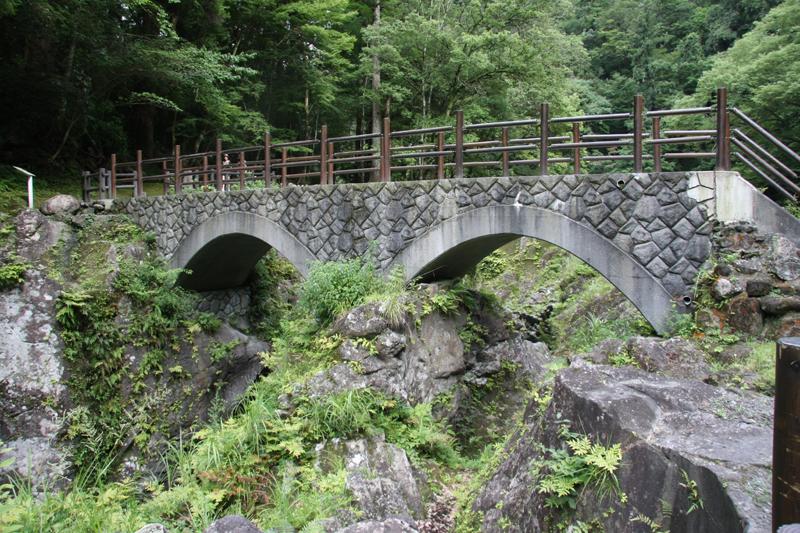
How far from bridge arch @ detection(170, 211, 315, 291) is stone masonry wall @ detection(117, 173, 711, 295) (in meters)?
0.18

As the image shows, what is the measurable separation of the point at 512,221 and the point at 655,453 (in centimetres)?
465

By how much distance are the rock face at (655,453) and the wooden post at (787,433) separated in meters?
0.57

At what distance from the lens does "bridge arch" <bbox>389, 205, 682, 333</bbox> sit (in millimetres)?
6645

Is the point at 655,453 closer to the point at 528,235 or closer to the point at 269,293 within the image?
the point at 528,235

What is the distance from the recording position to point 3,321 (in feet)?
31.6

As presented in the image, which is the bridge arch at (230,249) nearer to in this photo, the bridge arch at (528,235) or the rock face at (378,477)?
the bridge arch at (528,235)

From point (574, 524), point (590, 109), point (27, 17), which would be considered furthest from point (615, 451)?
point (590, 109)

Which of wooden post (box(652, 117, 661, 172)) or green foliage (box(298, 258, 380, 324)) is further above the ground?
wooden post (box(652, 117, 661, 172))

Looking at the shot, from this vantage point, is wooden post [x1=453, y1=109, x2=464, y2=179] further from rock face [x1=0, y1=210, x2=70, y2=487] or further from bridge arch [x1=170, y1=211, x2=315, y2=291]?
rock face [x1=0, y1=210, x2=70, y2=487]

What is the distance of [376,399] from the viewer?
6.73 m

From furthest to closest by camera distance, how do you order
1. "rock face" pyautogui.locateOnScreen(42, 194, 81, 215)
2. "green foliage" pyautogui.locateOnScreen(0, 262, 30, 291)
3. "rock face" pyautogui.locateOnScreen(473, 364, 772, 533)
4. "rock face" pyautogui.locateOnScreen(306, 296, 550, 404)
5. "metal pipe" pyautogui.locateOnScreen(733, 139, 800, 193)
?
"rock face" pyautogui.locateOnScreen(42, 194, 81, 215) → "green foliage" pyautogui.locateOnScreen(0, 262, 30, 291) → "rock face" pyautogui.locateOnScreen(306, 296, 550, 404) → "metal pipe" pyautogui.locateOnScreen(733, 139, 800, 193) → "rock face" pyautogui.locateOnScreen(473, 364, 772, 533)

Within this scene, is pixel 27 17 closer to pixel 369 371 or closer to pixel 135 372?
pixel 135 372

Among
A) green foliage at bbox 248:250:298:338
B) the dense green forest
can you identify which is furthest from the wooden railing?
green foliage at bbox 248:250:298:338

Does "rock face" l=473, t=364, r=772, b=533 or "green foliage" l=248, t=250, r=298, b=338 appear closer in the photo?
"rock face" l=473, t=364, r=772, b=533
